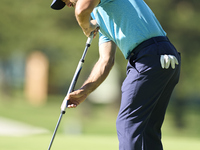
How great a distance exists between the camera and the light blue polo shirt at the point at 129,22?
425 centimetres

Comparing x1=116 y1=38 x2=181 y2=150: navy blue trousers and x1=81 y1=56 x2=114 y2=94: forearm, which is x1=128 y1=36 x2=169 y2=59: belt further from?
x1=81 y1=56 x2=114 y2=94: forearm

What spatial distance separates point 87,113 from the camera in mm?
29156

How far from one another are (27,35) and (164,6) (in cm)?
723

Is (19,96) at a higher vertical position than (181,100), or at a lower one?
higher

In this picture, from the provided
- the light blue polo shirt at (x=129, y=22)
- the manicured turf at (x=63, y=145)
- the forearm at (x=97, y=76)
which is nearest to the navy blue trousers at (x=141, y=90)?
the light blue polo shirt at (x=129, y=22)

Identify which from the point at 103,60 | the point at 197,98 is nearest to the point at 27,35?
the point at 103,60

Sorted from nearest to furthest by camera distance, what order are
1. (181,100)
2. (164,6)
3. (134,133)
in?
(134,133) < (164,6) < (181,100)

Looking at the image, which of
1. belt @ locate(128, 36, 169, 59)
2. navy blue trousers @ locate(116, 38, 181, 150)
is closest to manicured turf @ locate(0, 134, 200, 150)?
navy blue trousers @ locate(116, 38, 181, 150)

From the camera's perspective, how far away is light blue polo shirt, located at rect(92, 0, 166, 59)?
4246mm

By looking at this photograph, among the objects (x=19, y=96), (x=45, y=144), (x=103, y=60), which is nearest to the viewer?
(x=103, y=60)

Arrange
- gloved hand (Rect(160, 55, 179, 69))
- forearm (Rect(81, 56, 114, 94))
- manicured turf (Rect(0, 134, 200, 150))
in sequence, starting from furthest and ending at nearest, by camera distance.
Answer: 1. manicured turf (Rect(0, 134, 200, 150))
2. forearm (Rect(81, 56, 114, 94))
3. gloved hand (Rect(160, 55, 179, 69))

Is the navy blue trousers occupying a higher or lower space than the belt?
lower

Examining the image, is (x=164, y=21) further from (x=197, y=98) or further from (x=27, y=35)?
(x=197, y=98)

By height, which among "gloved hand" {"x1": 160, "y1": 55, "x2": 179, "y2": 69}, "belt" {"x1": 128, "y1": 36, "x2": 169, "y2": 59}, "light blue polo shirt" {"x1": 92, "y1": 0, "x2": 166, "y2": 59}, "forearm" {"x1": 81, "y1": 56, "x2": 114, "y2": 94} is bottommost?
"gloved hand" {"x1": 160, "y1": 55, "x2": 179, "y2": 69}
